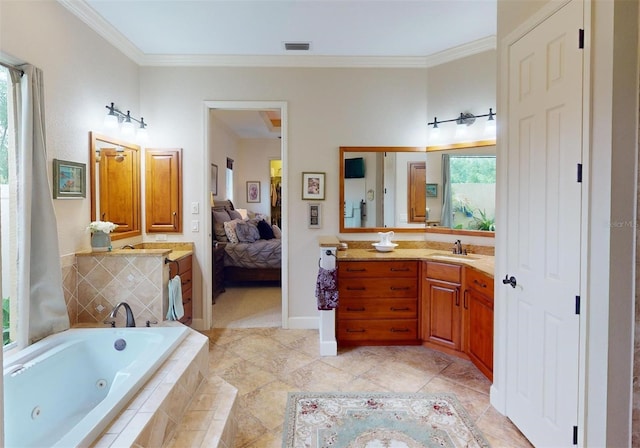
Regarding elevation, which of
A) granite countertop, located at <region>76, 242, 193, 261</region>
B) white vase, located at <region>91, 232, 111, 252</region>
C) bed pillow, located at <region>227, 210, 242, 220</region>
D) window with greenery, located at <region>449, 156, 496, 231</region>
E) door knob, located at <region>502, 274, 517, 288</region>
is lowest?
door knob, located at <region>502, 274, 517, 288</region>

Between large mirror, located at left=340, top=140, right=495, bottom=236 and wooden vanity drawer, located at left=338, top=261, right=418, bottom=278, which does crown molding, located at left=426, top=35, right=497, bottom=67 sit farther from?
wooden vanity drawer, located at left=338, top=261, right=418, bottom=278

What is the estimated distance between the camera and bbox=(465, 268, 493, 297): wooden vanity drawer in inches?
103

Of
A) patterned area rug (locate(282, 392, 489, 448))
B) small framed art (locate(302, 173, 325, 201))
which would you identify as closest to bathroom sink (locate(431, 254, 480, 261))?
patterned area rug (locate(282, 392, 489, 448))

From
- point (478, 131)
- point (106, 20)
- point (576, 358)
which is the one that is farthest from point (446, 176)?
point (106, 20)

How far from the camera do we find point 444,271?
313 centimetres

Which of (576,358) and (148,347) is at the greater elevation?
(576,358)

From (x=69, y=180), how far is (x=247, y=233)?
9.74ft

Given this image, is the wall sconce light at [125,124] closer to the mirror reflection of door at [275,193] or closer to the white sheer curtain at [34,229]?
the white sheer curtain at [34,229]

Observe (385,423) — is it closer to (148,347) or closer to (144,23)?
(148,347)

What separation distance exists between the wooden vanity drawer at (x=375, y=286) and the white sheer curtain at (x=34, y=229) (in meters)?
2.17

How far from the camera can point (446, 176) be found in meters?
3.62

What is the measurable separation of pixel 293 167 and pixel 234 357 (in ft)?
6.41

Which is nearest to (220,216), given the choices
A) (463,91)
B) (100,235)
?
(100,235)

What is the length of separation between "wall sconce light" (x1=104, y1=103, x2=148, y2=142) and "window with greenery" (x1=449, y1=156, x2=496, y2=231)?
10.4 feet
